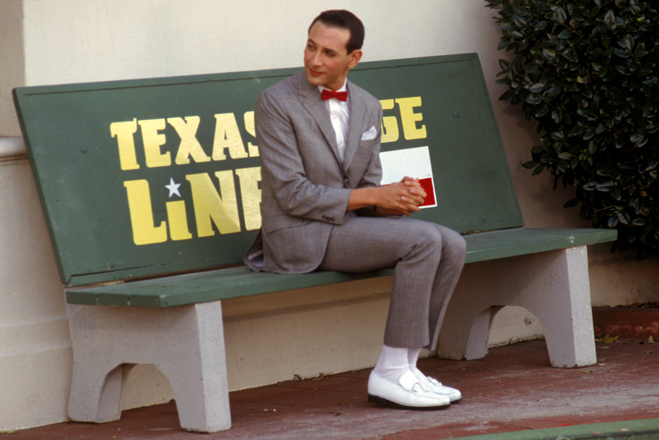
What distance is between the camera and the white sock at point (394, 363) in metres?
3.61

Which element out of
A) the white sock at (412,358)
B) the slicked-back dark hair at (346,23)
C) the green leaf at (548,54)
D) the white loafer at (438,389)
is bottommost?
the white loafer at (438,389)

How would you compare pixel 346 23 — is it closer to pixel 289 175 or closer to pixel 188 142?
pixel 289 175

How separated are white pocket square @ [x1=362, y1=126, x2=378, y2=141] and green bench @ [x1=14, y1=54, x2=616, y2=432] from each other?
1.90 feet

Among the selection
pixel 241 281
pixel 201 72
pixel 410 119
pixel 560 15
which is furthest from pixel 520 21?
pixel 241 281

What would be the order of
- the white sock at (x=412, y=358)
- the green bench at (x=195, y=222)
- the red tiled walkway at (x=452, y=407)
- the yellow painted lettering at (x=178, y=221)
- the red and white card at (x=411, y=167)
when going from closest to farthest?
the red tiled walkway at (x=452, y=407) → the green bench at (x=195, y=222) → the white sock at (x=412, y=358) → the yellow painted lettering at (x=178, y=221) → the red and white card at (x=411, y=167)

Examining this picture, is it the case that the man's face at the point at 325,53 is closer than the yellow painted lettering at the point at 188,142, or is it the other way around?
the man's face at the point at 325,53

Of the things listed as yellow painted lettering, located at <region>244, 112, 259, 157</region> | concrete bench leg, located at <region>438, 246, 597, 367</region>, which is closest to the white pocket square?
yellow painted lettering, located at <region>244, 112, 259, 157</region>

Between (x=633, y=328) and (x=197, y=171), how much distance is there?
2.73 metres

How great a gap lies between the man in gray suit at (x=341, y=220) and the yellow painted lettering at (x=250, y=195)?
426mm

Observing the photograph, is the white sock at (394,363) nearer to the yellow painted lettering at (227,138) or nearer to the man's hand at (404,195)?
the man's hand at (404,195)

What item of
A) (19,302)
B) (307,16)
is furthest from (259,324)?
(307,16)

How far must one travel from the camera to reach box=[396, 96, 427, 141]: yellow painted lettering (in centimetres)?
473

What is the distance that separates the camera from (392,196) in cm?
364

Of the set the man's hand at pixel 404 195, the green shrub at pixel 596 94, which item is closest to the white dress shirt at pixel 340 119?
the man's hand at pixel 404 195
